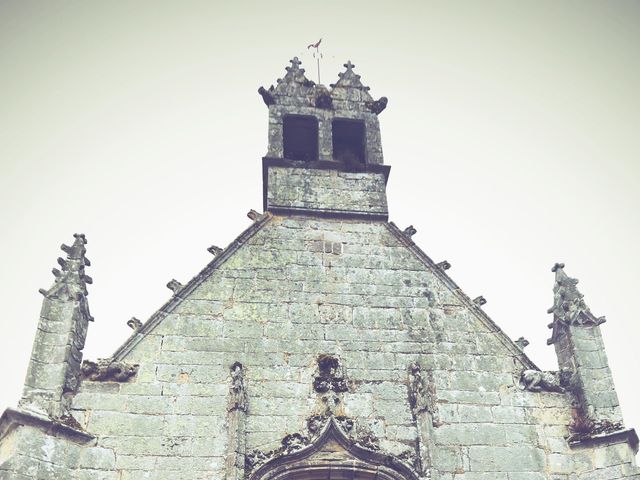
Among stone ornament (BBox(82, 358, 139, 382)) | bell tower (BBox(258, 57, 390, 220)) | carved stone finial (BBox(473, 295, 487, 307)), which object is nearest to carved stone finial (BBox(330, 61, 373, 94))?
Answer: bell tower (BBox(258, 57, 390, 220))

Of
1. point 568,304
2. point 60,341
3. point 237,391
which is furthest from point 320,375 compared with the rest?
point 568,304

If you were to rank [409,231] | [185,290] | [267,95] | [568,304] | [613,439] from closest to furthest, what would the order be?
[613,439], [185,290], [568,304], [409,231], [267,95]

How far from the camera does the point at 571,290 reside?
566 inches

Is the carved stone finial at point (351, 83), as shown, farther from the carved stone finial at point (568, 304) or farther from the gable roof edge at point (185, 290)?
the carved stone finial at point (568, 304)

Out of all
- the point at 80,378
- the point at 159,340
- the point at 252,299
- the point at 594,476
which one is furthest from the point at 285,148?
the point at 594,476

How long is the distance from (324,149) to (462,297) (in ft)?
14.9

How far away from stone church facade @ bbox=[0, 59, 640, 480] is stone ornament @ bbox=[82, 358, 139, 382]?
0.07 feet

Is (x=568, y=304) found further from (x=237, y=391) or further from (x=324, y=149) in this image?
(x=324, y=149)

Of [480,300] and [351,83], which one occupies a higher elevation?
[351,83]

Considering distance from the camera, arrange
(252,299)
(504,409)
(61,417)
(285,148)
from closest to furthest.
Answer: (61,417), (504,409), (252,299), (285,148)

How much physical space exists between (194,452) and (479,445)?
13.7 feet

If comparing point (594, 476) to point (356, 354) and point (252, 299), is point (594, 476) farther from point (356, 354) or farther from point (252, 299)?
point (252, 299)

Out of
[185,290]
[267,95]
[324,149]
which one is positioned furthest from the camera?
[267,95]

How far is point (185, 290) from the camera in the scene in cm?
1391
